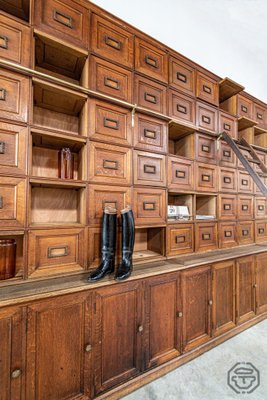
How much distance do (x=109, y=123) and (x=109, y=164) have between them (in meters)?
0.31

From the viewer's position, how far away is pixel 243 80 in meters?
2.68

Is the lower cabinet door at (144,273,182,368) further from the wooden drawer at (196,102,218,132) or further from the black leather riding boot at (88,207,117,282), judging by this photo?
the wooden drawer at (196,102,218,132)

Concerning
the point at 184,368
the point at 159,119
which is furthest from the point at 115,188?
the point at 184,368

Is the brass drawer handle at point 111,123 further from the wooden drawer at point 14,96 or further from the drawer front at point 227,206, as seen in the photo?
the drawer front at point 227,206

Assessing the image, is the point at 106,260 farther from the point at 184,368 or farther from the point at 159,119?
the point at 159,119

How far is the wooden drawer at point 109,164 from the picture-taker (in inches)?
54.5

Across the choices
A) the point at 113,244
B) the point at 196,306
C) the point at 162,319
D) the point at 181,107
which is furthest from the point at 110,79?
the point at 196,306

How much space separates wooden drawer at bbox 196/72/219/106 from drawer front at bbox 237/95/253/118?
419mm

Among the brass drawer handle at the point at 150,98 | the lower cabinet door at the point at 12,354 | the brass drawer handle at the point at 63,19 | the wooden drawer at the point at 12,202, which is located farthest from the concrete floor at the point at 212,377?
the brass drawer handle at the point at 63,19

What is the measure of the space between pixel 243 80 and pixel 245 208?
1803 millimetres

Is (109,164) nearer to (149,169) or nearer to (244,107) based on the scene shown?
(149,169)

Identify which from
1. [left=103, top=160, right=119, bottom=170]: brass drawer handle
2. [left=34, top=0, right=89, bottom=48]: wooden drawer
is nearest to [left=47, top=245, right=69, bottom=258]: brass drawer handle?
[left=103, top=160, right=119, bottom=170]: brass drawer handle

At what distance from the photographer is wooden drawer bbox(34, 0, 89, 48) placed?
1234mm

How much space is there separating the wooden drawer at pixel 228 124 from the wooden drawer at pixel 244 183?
448 millimetres
